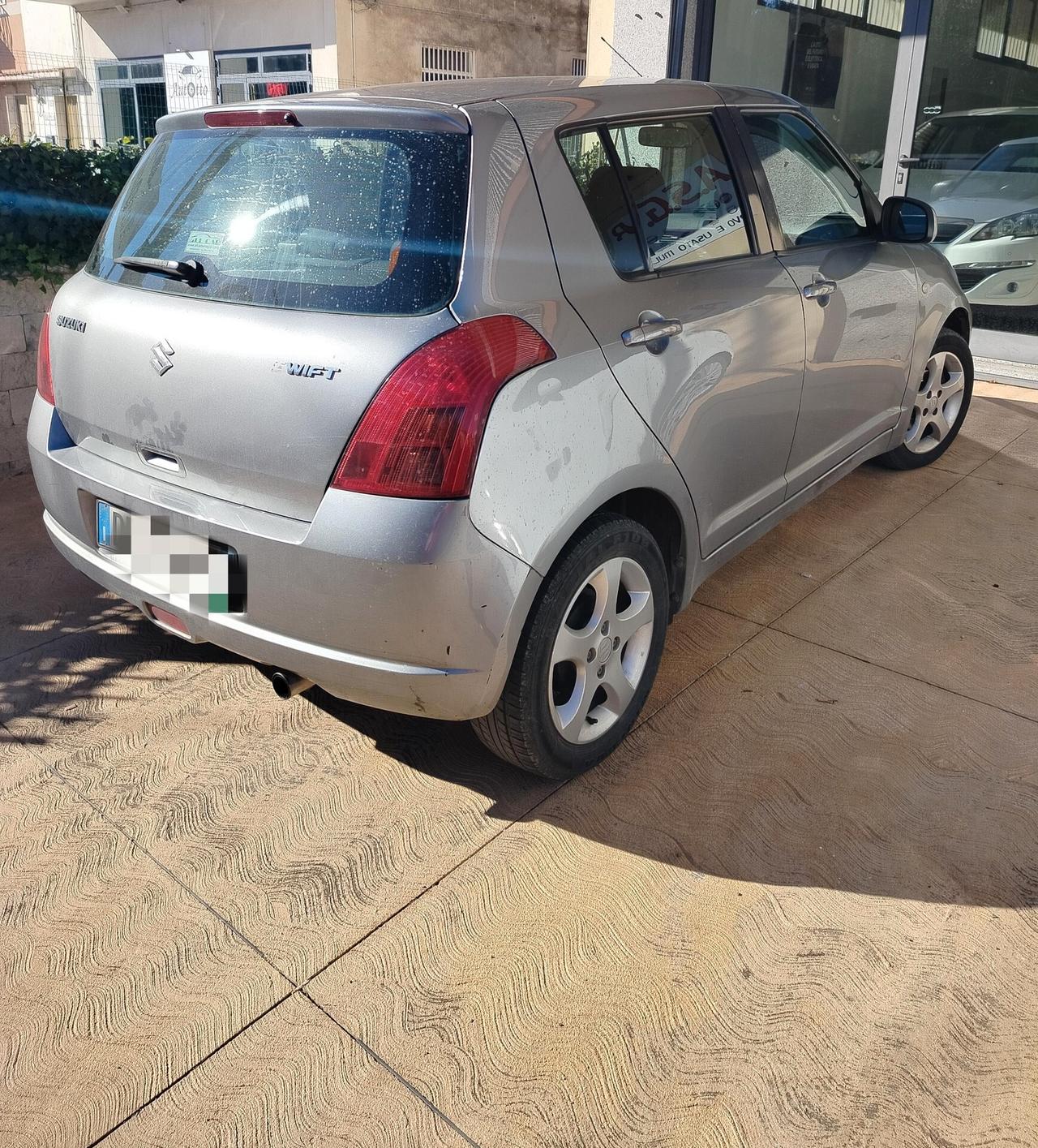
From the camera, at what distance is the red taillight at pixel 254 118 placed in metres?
2.57

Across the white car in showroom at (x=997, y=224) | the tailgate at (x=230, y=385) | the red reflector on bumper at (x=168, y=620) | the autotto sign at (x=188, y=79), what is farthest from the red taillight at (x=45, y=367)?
the autotto sign at (x=188, y=79)

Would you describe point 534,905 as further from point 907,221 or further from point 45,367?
point 907,221

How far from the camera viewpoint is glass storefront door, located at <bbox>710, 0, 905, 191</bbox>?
7302 millimetres

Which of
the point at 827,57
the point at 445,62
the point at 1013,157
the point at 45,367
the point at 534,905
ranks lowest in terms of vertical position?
the point at 534,905

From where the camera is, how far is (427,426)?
220cm

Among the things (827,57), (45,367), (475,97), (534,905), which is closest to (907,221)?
(475,97)

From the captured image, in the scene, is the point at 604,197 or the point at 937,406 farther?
the point at 937,406

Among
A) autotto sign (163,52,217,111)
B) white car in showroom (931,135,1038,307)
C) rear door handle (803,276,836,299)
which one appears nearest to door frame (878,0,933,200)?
white car in showroom (931,135,1038,307)

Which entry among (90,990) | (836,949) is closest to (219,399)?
(90,990)

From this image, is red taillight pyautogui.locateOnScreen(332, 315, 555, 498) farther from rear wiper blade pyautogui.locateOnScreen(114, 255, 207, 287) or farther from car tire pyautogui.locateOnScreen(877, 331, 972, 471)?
car tire pyautogui.locateOnScreen(877, 331, 972, 471)

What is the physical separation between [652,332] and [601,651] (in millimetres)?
841

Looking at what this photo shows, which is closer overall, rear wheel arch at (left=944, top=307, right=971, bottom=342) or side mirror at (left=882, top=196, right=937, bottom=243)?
side mirror at (left=882, top=196, right=937, bottom=243)

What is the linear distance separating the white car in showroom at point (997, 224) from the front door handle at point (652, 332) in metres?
5.39

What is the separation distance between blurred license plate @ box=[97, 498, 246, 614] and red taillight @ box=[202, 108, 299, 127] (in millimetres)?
1008
